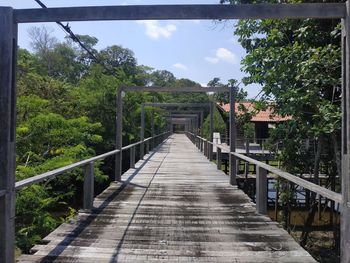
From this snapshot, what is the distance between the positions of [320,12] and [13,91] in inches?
101

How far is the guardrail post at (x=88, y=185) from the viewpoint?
642cm

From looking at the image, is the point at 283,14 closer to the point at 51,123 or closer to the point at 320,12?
the point at 320,12

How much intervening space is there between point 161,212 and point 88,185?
1.19 m

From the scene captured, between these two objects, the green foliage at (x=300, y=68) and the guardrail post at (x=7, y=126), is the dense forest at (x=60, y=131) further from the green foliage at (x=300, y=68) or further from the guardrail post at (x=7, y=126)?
the guardrail post at (x=7, y=126)

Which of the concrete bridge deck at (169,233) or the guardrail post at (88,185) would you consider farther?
the guardrail post at (88,185)

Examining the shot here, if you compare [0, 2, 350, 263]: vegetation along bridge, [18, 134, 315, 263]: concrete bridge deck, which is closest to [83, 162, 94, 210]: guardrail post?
[0, 2, 350, 263]: vegetation along bridge

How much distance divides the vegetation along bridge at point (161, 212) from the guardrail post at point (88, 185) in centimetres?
2

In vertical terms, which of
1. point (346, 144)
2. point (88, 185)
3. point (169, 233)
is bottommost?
point (169, 233)

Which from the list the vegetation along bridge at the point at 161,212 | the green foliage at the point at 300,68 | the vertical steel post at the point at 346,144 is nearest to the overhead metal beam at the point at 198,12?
the vegetation along bridge at the point at 161,212

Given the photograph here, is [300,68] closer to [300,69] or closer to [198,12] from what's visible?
[300,69]

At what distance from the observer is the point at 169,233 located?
535cm

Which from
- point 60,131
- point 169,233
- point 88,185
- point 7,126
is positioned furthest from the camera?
point 60,131

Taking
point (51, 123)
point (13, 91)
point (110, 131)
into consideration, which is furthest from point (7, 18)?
point (110, 131)

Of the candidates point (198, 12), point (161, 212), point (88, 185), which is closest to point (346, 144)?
point (198, 12)
